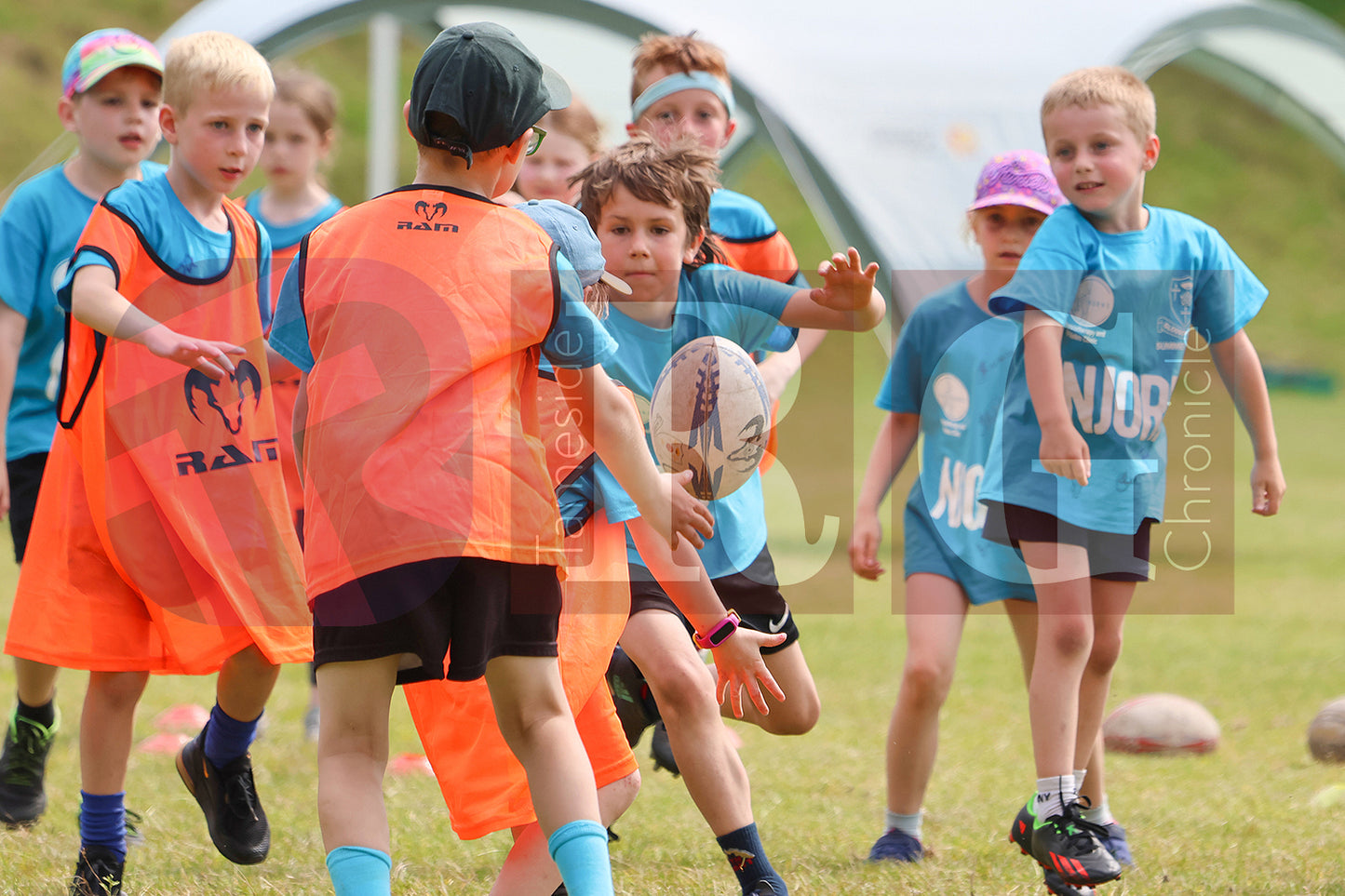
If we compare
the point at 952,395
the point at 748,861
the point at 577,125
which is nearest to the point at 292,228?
the point at 577,125

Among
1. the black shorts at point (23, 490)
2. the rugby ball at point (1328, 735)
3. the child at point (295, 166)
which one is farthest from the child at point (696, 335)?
the rugby ball at point (1328, 735)

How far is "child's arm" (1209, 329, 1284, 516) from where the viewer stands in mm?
3582

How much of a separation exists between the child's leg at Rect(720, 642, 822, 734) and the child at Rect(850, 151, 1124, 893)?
516 mm

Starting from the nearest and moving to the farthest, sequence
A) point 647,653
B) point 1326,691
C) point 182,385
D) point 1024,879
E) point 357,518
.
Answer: point 357,518 < point 647,653 < point 182,385 < point 1024,879 < point 1326,691

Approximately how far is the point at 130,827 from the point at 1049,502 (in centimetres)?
251

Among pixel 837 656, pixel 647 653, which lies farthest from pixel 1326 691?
pixel 647 653

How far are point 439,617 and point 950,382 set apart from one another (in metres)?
2.21

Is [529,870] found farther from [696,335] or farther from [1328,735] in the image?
[1328,735]

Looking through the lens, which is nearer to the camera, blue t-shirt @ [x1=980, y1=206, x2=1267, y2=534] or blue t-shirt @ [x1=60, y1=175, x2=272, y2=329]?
blue t-shirt @ [x1=60, y1=175, x2=272, y2=329]

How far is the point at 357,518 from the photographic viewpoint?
7.60ft

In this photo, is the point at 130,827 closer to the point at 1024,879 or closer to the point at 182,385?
the point at 182,385

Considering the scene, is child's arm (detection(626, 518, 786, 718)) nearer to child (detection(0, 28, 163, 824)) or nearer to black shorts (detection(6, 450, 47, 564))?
child (detection(0, 28, 163, 824))

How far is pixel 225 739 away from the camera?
340cm

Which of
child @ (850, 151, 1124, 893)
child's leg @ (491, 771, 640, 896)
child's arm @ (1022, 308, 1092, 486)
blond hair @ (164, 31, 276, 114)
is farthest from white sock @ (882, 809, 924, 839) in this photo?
blond hair @ (164, 31, 276, 114)
